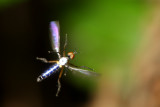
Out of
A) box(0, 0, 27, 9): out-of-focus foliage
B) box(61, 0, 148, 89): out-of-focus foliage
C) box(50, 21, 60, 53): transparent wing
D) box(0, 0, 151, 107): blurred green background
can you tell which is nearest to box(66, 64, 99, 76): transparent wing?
box(50, 21, 60, 53): transparent wing

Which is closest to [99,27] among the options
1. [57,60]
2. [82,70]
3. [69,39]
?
[69,39]

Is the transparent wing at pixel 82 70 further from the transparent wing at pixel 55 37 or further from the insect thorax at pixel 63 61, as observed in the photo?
the transparent wing at pixel 55 37

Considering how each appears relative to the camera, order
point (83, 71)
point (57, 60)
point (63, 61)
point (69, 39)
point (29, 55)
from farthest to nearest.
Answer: point (29, 55)
point (69, 39)
point (57, 60)
point (63, 61)
point (83, 71)

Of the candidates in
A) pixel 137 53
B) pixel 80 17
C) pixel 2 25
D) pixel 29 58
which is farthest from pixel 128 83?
pixel 2 25

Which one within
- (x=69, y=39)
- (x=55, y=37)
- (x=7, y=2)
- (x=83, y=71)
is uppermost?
(x=7, y=2)

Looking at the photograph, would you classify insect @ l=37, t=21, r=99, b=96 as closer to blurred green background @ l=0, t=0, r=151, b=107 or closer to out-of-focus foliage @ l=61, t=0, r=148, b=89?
blurred green background @ l=0, t=0, r=151, b=107

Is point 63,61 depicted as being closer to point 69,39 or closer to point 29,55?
point 69,39

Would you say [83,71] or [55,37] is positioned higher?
[55,37]

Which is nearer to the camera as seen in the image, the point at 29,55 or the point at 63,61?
the point at 63,61

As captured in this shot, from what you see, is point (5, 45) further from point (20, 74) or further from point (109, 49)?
point (109, 49)

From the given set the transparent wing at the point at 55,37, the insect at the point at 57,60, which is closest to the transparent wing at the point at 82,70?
the insect at the point at 57,60
